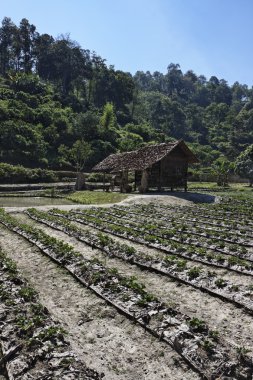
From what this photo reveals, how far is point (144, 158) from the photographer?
35.8m

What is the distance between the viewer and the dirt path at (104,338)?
5.30 m

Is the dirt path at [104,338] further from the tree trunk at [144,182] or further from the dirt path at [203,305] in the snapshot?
the tree trunk at [144,182]

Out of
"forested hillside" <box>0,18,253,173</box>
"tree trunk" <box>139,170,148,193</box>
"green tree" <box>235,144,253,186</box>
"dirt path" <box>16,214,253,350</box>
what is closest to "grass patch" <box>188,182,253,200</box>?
"green tree" <box>235,144,253,186</box>

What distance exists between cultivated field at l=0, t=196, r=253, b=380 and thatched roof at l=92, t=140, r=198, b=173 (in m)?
21.2

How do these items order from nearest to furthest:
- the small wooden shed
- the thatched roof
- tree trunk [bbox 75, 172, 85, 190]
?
the thatched roof < the small wooden shed < tree trunk [bbox 75, 172, 85, 190]

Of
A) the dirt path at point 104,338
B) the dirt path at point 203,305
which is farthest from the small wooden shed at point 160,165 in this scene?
the dirt path at point 104,338

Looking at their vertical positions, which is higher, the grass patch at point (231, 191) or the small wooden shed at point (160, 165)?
the small wooden shed at point (160, 165)

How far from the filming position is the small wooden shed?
34.9 metres

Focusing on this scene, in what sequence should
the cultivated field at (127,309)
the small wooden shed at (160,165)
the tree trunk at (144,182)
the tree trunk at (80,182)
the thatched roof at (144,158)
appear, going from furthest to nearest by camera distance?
the tree trunk at (80,182) → the tree trunk at (144,182) → the small wooden shed at (160,165) → the thatched roof at (144,158) → the cultivated field at (127,309)

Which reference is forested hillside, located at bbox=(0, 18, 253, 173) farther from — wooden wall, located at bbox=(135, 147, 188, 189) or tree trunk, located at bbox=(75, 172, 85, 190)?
wooden wall, located at bbox=(135, 147, 188, 189)

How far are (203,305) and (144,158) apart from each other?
28.7 m

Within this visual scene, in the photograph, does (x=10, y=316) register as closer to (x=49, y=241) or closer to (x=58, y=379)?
(x=58, y=379)

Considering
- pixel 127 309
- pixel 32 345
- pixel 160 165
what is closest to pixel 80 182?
pixel 160 165

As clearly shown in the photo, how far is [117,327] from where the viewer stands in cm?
659
